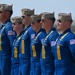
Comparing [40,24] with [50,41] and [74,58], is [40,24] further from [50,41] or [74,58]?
[74,58]

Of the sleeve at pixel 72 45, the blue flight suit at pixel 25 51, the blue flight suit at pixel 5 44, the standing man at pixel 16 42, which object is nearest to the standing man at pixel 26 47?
the blue flight suit at pixel 25 51

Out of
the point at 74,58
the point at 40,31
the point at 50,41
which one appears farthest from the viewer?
the point at 40,31

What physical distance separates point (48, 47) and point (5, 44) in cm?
192

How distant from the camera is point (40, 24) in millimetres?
11617

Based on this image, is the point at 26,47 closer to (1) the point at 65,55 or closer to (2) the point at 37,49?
(2) the point at 37,49

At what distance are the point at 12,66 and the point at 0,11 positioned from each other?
4.92 feet

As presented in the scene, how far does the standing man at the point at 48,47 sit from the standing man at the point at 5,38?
62.5 inches

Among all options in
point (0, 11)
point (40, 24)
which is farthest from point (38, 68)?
point (0, 11)

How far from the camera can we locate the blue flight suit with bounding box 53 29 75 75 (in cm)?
998

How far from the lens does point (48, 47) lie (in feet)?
35.6

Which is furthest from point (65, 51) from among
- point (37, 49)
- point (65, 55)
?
point (37, 49)

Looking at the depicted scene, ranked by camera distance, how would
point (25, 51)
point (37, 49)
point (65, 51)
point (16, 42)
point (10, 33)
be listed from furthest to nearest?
point (10, 33) < point (16, 42) < point (25, 51) < point (37, 49) < point (65, 51)

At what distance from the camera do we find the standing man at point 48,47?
10750mm

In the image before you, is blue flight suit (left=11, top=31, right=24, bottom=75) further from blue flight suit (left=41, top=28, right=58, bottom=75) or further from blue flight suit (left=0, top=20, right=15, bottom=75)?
blue flight suit (left=41, top=28, right=58, bottom=75)
